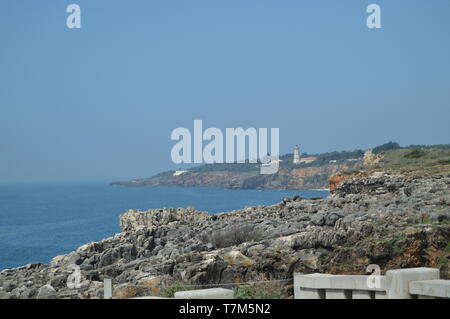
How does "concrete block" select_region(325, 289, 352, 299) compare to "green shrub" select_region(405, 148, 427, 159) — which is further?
"green shrub" select_region(405, 148, 427, 159)

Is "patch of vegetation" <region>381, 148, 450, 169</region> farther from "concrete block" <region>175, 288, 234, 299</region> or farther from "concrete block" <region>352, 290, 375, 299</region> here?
"concrete block" <region>175, 288, 234, 299</region>

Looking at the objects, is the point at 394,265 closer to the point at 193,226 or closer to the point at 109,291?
the point at 109,291

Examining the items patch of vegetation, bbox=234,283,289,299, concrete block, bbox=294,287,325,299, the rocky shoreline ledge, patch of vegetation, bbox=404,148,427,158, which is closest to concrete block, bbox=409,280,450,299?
concrete block, bbox=294,287,325,299

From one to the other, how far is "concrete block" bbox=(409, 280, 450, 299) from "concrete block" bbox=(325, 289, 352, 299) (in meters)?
0.79

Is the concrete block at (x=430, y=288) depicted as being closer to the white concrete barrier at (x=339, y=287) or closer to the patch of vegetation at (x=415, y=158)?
the white concrete barrier at (x=339, y=287)

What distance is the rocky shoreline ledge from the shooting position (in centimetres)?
1398

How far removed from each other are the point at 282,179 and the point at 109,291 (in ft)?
491

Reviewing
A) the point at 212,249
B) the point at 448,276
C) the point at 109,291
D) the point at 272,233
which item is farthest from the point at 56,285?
the point at 448,276

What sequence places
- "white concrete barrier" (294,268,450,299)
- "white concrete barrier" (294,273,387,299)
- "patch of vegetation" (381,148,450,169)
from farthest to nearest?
"patch of vegetation" (381,148,450,169)
"white concrete barrier" (294,273,387,299)
"white concrete barrier" (294,268,450,299)

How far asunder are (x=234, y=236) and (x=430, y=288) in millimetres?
10585

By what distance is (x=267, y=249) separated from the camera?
49.9 ft

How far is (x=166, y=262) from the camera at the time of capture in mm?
15164

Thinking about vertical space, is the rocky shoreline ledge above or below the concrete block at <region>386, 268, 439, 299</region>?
below

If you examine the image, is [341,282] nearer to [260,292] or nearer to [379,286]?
[379,286]
